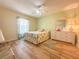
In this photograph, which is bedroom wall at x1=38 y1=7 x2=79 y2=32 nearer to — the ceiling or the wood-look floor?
the ceiling

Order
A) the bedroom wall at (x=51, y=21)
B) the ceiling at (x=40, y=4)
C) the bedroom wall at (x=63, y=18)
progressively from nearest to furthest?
the ceiling at (x=40, y=4), the bedroom wall at (x=63, y=18), the bedroom wall at (x=51, y=21)

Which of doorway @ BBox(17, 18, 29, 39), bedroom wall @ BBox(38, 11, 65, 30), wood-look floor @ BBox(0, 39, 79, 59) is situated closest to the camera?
wood-look floor @ BBox(0, 39, 79, 59)

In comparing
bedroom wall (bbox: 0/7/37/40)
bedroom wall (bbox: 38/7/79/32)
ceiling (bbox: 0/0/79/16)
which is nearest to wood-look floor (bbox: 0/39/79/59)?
bedroom wall (bbox: 38/7/79/32)

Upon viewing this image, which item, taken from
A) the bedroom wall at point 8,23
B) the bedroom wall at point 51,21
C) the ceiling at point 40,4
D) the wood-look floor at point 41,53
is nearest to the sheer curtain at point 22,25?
the bedroom wall at point 8,23

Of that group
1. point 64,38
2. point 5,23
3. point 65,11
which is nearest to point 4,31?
point 5,23

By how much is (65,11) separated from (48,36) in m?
2.47

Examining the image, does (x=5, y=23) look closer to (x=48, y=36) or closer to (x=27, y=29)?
(x=27, y=29)

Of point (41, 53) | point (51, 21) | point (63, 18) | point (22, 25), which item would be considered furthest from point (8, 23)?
point (63, 18)

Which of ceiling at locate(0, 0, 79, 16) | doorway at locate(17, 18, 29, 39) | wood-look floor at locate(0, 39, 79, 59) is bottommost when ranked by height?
wood-look floor at locate(0, 39, 79, 59)

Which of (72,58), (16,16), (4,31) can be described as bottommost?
(72,58)

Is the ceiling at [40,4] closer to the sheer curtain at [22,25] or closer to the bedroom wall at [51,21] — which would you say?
the bedroom wall at [51,21]

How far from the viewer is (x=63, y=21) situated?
547 cm

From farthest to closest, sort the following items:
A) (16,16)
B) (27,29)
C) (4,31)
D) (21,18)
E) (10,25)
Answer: (27,29) → (21,18) → (16,16) → (10,25) → (4,31)

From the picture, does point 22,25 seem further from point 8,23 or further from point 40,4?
point 40,4
